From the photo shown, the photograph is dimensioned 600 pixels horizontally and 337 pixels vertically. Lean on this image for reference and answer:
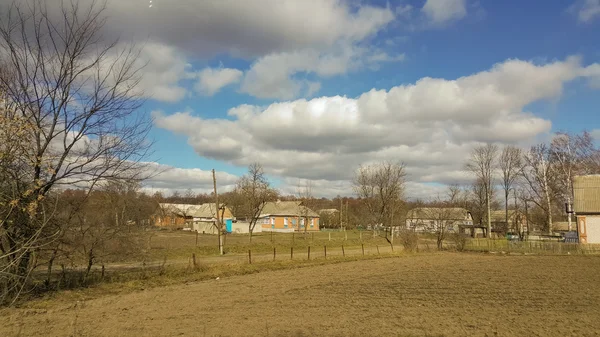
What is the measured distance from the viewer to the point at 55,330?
389 inches

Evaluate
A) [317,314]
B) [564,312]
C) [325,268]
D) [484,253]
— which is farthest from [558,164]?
[317,314]

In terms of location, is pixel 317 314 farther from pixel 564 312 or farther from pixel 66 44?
pixel 66 44

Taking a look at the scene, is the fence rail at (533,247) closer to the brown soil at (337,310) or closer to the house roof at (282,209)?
the brown soil at (337,310)

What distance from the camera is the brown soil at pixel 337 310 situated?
9695mm

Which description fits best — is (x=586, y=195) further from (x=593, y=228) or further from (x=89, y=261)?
(x=89, y=261)

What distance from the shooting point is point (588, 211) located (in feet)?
127

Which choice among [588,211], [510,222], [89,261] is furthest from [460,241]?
[510,222]

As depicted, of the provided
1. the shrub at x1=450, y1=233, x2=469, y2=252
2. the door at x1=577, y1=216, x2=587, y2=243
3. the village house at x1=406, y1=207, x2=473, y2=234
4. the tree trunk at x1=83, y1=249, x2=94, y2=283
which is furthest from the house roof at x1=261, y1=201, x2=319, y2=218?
the tree trunk at x1=83, y1=249, x2=94, y2=283

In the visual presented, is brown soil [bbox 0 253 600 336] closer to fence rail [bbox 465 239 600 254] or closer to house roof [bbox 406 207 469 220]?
fence rail [bbox 465 239 600 254]

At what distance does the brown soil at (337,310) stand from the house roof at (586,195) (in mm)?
23740

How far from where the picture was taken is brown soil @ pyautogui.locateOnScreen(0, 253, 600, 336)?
9.70 m

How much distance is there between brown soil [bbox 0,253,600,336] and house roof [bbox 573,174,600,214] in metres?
23.7

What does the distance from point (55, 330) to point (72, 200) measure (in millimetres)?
6199

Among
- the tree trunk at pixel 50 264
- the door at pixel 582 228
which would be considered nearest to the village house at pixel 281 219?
the door at pixel 582 228
